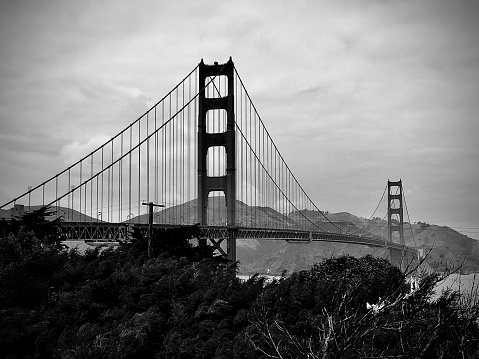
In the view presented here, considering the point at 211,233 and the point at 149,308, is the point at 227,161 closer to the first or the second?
the point at 211,233

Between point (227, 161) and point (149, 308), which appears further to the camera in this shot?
point (227, 161)

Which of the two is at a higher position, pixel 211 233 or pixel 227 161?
pixel 227 161

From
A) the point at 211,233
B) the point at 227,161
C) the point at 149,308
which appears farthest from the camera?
the point at 227,161

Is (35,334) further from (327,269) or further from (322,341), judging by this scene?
(327,269)

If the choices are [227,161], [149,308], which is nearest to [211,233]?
[227,161]

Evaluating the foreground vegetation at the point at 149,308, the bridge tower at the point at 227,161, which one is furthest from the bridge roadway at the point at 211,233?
the foreground vegetation at the point at 149,308

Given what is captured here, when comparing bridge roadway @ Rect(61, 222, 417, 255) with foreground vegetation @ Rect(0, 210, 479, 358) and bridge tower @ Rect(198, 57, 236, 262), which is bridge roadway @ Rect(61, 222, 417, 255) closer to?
bridge tower @ Rect(198, 57, 236, 262)

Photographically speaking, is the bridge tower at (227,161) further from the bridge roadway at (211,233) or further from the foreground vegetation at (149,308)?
the foreground vegetation at (149,308)

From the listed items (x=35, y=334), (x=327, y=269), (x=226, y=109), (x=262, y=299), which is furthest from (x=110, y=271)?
(x=226, y=109)

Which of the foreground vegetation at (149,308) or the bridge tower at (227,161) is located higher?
the bridge tower at (227,161)

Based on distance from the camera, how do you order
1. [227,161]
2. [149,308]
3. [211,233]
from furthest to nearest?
[227,161], [211,233], [149,308]

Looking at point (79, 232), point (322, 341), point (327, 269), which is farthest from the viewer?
point (327, 269)
